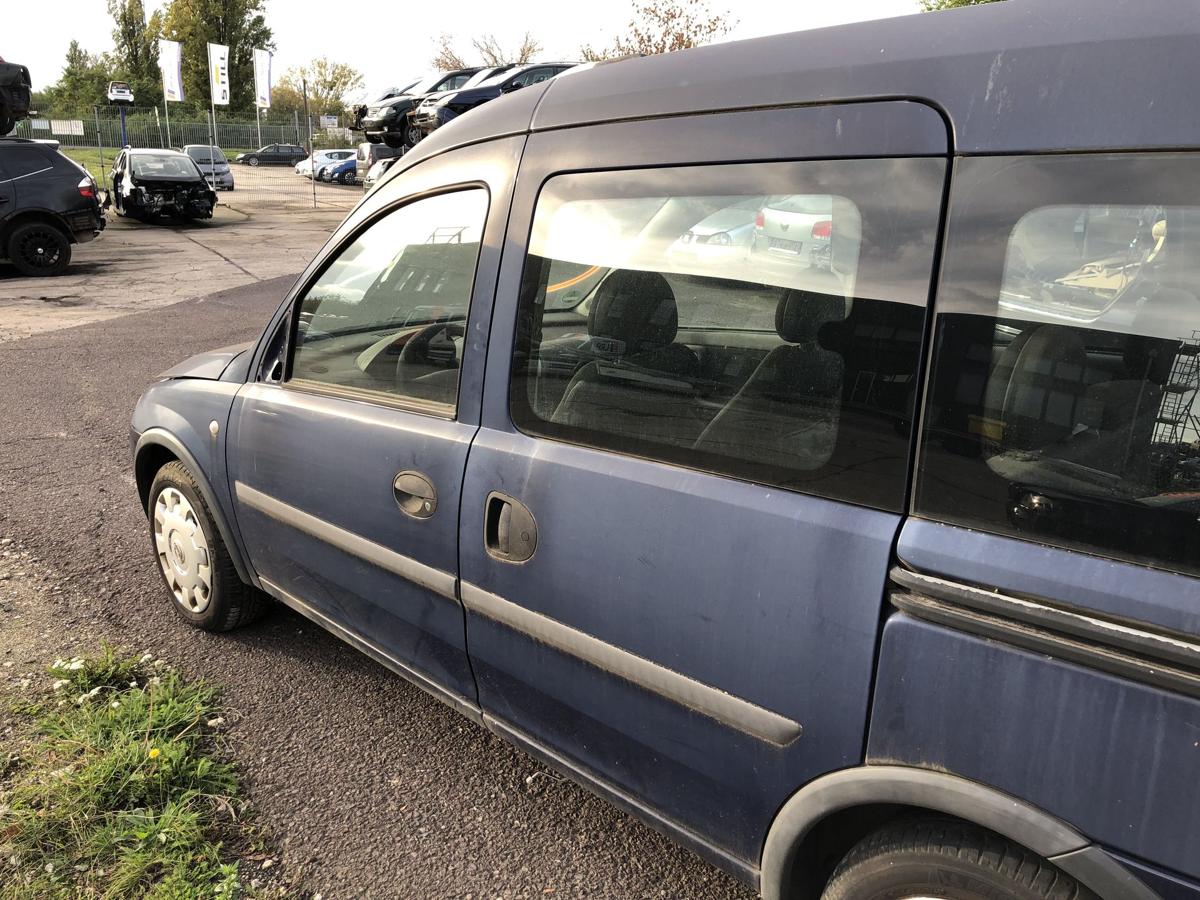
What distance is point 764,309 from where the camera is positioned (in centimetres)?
170

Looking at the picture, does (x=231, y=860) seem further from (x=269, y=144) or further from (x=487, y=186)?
(x=269, y=144)

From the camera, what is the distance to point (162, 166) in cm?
1922

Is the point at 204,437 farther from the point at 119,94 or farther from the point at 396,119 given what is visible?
the point at 119,94

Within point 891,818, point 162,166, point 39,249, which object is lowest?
point 891,818

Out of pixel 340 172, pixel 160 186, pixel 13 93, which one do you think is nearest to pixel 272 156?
pixel 340 172

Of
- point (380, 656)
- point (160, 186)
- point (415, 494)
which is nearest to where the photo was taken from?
point (415, 494)

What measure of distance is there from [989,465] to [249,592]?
2.74m

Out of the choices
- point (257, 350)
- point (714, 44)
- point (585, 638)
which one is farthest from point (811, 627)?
point (257, 350)

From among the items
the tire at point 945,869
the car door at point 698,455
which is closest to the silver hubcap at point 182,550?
the car door at point 698,455

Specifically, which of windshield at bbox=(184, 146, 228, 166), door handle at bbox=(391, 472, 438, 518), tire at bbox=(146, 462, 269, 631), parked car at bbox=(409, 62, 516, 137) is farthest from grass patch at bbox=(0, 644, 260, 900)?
windshield at bbox=(184, 146, 228, 166)

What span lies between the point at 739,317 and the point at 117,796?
2116mm

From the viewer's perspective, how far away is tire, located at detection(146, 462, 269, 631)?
3209mm

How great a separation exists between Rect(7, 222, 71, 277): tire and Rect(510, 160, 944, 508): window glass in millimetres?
13799

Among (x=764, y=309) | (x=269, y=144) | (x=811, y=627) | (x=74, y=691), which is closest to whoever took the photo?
(x=811, y=627)
